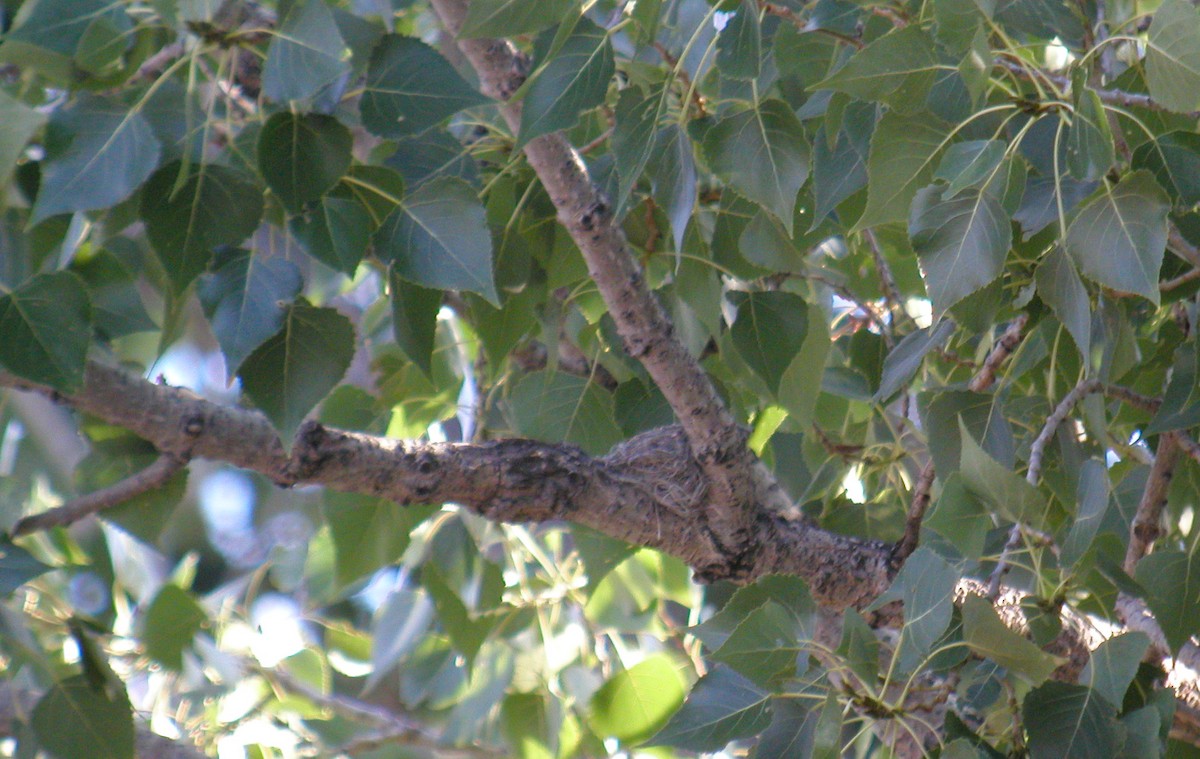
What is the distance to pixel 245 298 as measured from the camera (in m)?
0.65

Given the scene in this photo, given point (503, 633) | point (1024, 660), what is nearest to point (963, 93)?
point (1024, 660)

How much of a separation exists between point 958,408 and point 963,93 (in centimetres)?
22

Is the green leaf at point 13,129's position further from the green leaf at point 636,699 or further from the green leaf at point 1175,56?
the green leaf at point 636,699

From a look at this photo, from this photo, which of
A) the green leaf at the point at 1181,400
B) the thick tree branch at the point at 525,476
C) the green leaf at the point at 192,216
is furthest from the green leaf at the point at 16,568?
the green leaf at the point at 1181,400

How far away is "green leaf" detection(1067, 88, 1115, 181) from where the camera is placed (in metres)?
0.56

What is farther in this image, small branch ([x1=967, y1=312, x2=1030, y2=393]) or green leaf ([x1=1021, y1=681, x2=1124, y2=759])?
small branch ([x1=967, y1=312, x2=1030, y2=393])

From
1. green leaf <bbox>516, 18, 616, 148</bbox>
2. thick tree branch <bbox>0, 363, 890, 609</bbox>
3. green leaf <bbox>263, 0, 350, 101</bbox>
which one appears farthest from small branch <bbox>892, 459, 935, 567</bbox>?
green leaf <bbox>263, 0, 350, 101</bbox>

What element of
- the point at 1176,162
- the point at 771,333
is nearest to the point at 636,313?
the point at 771,333

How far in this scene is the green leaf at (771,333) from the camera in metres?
0.79

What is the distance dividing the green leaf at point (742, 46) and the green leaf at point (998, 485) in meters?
0.24

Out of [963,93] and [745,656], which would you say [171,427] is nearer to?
[745,656]

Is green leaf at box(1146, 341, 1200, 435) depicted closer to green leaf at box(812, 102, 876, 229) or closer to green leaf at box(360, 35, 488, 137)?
green leaf at box(812, 102, 876, 229)

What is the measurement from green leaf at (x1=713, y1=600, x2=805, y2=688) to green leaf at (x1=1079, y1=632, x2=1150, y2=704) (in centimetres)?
15

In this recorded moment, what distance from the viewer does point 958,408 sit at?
2.45ft
